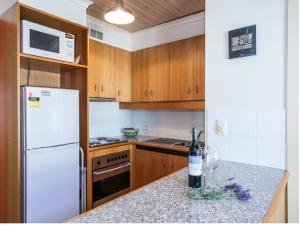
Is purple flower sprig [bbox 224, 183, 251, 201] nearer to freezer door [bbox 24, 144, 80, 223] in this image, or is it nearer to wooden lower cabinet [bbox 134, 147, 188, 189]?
wooden lower cabinet [bbox 134, 147, 188, 189]

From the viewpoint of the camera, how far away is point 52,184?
1.80 metres

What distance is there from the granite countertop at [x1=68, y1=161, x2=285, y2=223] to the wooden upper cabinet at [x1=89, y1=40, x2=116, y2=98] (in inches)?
68.8

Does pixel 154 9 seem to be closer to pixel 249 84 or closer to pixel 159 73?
pixel 159 73

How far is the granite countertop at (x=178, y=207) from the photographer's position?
73 cm

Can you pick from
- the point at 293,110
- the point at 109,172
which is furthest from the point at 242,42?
the point at 109,172

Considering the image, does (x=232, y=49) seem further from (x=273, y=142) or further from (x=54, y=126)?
(x=54, y=126)

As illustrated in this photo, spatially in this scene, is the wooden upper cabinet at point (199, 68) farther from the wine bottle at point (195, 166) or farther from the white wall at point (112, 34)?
the wine bottle at point (195, 166)

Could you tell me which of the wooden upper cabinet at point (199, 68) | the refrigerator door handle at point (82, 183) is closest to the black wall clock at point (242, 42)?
the wooden upper cabinet at point (199, 68)

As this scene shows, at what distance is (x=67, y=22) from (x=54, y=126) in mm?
1000

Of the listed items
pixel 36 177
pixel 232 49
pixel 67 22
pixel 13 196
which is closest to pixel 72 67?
pixel 67 22

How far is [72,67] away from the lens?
2.11 metres

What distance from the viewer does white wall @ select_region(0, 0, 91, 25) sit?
6.15 ft

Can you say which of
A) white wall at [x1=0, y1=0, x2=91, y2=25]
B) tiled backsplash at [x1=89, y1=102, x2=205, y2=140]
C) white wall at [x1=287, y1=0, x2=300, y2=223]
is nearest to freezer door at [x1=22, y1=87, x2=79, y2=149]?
white wall at [x1=0, y1=0, x2=91, y2=25]

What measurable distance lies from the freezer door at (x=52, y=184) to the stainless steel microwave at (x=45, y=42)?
0.84 metres
